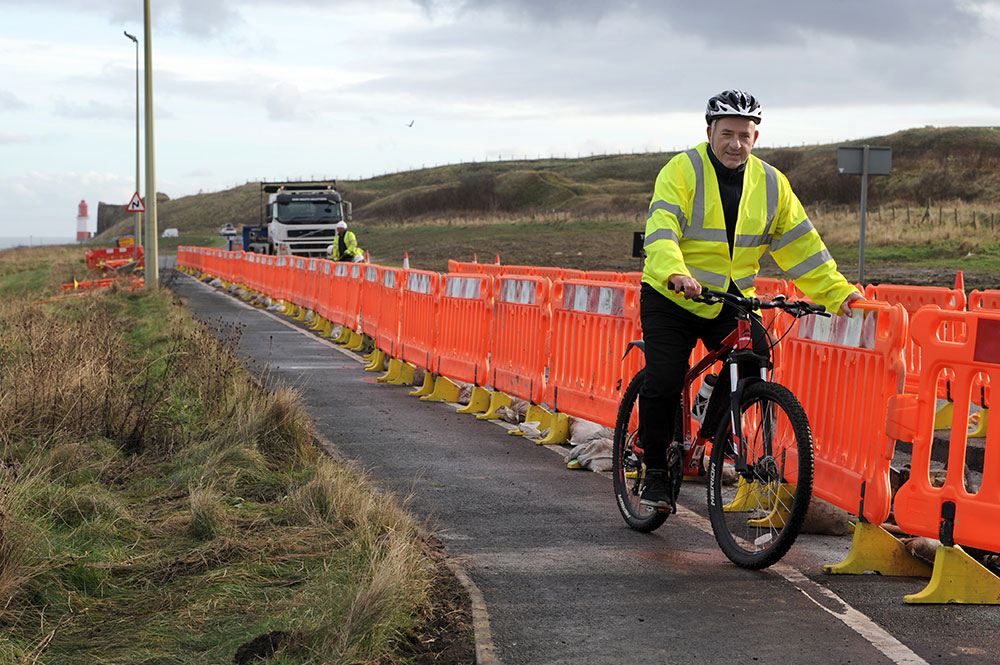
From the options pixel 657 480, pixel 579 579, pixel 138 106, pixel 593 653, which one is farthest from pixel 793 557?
pixel 138 106

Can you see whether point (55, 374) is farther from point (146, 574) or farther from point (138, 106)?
point (138, 106)

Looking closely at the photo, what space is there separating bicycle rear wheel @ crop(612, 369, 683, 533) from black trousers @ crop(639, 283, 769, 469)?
0.27 m

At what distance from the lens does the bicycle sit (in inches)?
233

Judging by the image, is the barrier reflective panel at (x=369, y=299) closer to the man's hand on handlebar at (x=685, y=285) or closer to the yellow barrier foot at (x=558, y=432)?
the yellow barrier foot at (x=558, y=432)

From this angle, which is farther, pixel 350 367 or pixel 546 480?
pixel 350 367

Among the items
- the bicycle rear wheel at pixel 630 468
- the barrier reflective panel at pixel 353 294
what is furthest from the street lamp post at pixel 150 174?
the bicycle rear wheel at pixel 630 468

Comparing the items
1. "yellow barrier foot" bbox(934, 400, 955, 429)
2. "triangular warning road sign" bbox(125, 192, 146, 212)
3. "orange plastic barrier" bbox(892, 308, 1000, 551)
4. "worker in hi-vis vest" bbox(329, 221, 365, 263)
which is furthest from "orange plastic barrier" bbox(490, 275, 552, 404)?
"triangular warning road sign" bbox(125, 192, 146, 212)

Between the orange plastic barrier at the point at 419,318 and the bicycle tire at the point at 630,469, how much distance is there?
6.37 m

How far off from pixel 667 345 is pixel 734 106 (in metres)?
1.24

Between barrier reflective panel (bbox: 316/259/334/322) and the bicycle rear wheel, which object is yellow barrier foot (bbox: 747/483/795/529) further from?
barrier reflective panel (bbox: 316/259/334/322)

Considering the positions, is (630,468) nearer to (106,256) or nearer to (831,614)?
(831,614)

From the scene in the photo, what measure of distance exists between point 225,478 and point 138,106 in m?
54.2

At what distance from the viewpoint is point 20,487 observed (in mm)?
6578

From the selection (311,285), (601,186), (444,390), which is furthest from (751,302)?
(601,186)
